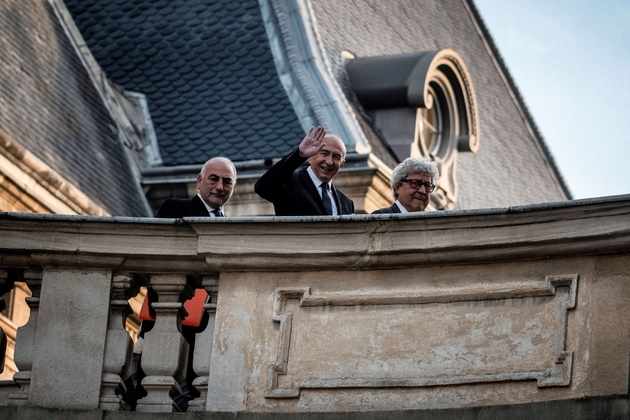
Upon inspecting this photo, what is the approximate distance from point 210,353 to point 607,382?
1.74m

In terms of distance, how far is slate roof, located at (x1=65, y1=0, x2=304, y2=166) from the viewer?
17.6 metres

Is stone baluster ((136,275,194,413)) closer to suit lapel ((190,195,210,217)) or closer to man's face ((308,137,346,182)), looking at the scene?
suit lapel ((190,195,210,217))

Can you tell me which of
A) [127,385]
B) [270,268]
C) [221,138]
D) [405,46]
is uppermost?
[405,46]

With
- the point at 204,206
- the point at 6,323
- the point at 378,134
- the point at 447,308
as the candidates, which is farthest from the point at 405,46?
the point at 447,308

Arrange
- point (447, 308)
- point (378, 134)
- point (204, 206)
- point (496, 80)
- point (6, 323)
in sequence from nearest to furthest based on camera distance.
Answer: point (447, 308), point (204, 206), point (6, 323), point (378, 134), point (496, 80)

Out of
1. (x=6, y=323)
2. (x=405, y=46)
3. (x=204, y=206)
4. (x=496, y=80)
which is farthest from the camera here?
(x=496, y=80)

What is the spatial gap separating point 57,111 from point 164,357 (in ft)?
31.5

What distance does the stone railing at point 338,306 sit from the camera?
6680mm

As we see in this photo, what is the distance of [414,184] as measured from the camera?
8.25 metres

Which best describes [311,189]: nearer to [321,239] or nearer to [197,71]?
[321,239]

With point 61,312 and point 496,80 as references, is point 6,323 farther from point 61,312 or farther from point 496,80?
point 496,80

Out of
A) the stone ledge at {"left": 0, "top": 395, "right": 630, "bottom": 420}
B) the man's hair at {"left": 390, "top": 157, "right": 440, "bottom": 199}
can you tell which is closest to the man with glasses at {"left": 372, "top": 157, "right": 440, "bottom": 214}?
the man's hair at {"left": 390, "top": 157, "right": 440, "bottom": 199}

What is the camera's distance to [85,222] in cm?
745

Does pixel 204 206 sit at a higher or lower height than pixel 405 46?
lower
